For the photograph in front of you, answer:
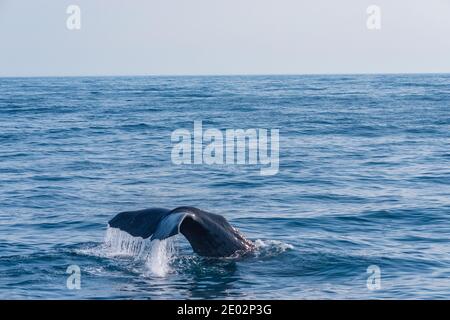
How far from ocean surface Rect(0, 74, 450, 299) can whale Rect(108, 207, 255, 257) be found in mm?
205

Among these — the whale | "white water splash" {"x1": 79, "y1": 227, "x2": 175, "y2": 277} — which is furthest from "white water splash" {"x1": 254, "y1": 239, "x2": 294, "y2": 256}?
"white water splash" {"x1": 79, "y1": 227, "x2": 175, "y2": 277}

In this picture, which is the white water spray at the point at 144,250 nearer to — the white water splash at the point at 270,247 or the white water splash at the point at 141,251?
the white water splash at the point at 141,251

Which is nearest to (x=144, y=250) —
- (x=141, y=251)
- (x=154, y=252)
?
(x=141, y=251)

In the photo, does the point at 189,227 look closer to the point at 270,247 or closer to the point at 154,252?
the point at 154,252

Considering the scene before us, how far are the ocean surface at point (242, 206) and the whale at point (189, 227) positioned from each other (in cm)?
20

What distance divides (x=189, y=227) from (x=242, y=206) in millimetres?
7174

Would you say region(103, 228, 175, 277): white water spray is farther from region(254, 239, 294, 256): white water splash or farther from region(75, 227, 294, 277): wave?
region(254, 239, 294, 256): white water splash

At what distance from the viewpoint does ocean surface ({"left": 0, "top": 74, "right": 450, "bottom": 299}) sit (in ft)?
35.4

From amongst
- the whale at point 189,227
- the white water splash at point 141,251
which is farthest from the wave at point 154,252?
the whale at point 189,227

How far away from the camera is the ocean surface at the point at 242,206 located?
35.4ft

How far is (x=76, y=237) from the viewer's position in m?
14.3
